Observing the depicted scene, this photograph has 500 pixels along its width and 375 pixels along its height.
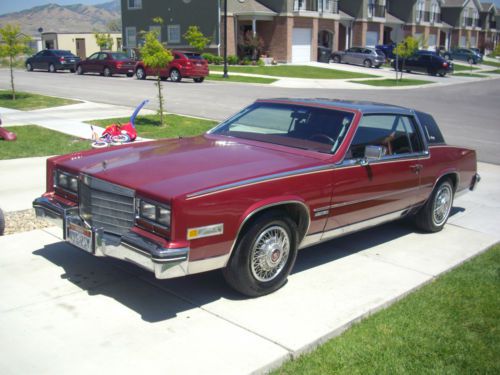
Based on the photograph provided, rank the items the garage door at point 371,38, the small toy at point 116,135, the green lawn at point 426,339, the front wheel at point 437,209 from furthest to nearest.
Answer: the garage door at point 371,38 → the small toy at point 116,135 → the front wheel at point 437,209 → the green lawn at point 426,339

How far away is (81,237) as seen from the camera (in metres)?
4.67

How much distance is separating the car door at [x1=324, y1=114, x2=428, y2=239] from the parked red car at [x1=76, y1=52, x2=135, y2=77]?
26.6 meters

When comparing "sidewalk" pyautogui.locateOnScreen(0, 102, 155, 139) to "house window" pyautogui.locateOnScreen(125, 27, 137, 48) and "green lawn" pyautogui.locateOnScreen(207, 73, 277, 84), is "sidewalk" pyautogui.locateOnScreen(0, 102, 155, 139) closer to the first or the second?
"green lawn" pyautogui.locateOnScreen(207, 73, 277, 84)

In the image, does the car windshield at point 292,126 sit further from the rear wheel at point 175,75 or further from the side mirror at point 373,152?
the rear wheel at point 175,75

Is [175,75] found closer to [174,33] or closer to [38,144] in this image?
[174,33]

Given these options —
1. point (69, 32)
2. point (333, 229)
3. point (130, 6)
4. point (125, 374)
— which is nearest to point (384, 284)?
point (333, 229)

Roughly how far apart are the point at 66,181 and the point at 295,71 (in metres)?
34.2

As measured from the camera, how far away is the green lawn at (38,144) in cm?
1054

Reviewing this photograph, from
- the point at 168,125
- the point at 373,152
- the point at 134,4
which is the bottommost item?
the point at 168,125

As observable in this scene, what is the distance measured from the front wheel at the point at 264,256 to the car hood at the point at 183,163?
16.8 inches

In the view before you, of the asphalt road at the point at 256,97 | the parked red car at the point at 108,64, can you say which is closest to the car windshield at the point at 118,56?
the parked red car at the point at 108,64

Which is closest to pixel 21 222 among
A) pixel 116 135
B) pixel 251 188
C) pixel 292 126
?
pixel 292 126

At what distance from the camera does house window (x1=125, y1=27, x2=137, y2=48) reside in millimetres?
48250

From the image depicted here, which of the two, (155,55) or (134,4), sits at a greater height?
(134,4)
